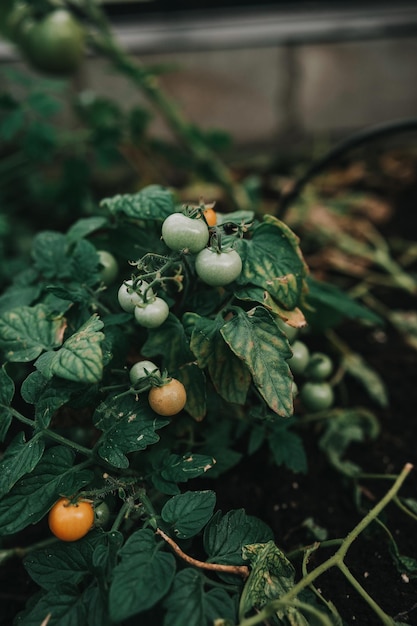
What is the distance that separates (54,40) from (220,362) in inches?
40.5

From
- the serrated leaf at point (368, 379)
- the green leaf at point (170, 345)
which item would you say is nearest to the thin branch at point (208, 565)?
the green leaf at point (170, 345)

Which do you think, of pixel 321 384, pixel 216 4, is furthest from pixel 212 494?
pixel 216 4

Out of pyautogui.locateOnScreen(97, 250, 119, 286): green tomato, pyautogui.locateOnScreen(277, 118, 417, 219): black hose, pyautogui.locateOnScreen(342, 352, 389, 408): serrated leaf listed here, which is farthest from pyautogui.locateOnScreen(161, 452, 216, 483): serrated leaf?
pyautogui.locateOnScreen(277, 118, 417, 219): black hose

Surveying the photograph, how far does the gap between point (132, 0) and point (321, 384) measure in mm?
1665

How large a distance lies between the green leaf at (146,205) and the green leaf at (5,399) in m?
0.30

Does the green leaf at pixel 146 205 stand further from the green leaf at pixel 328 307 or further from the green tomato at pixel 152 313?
the green leaf at pixel 328 307

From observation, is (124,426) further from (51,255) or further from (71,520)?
(51,255)

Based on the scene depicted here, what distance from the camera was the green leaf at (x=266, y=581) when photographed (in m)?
0.69

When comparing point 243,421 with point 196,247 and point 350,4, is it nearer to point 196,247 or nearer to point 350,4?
point 196,247

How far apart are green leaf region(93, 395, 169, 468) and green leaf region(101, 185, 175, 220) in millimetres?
268

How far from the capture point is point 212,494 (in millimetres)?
711

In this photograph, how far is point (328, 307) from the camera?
113cm

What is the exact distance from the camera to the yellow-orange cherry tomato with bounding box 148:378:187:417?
0.75 m

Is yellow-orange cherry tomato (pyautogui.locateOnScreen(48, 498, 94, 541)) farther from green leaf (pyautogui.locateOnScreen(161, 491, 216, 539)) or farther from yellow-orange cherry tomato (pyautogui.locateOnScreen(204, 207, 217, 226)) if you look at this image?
yellow-orange cherry tomato (pyautogui.locateOnScreen(204, 207, 217, 226))
